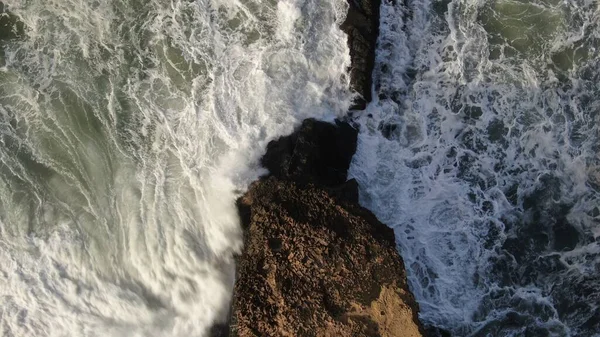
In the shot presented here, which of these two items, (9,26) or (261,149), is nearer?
(261,149)

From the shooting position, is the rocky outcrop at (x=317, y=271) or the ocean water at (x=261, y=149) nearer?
the rocky outcrop at (x=317, y=271)

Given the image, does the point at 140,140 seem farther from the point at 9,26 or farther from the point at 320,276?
the point at 320,276

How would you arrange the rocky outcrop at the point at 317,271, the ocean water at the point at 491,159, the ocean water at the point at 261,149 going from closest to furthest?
the rocky outcrop at the point at 317,271, the ocean water at the point at 261,149, the ocean water at the point at 491,159

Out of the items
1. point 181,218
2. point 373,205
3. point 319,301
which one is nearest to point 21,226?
point 181,218

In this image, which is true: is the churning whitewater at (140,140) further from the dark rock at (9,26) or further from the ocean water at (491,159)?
the ocean water at (491,159)

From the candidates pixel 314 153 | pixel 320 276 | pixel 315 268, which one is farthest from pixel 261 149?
pixel 320 276

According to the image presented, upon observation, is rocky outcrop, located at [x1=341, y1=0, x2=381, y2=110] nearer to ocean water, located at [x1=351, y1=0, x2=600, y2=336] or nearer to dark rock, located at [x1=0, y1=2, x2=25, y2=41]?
ocean water, located at [x1=351, y1=0, x2=600, y2=336]

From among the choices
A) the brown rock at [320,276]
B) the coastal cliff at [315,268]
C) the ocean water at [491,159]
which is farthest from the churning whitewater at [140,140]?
the ocean water at [491,159]

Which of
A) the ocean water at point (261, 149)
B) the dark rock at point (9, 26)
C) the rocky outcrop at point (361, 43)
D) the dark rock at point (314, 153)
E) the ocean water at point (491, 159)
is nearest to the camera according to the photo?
the dark rock at point (314, 153)
